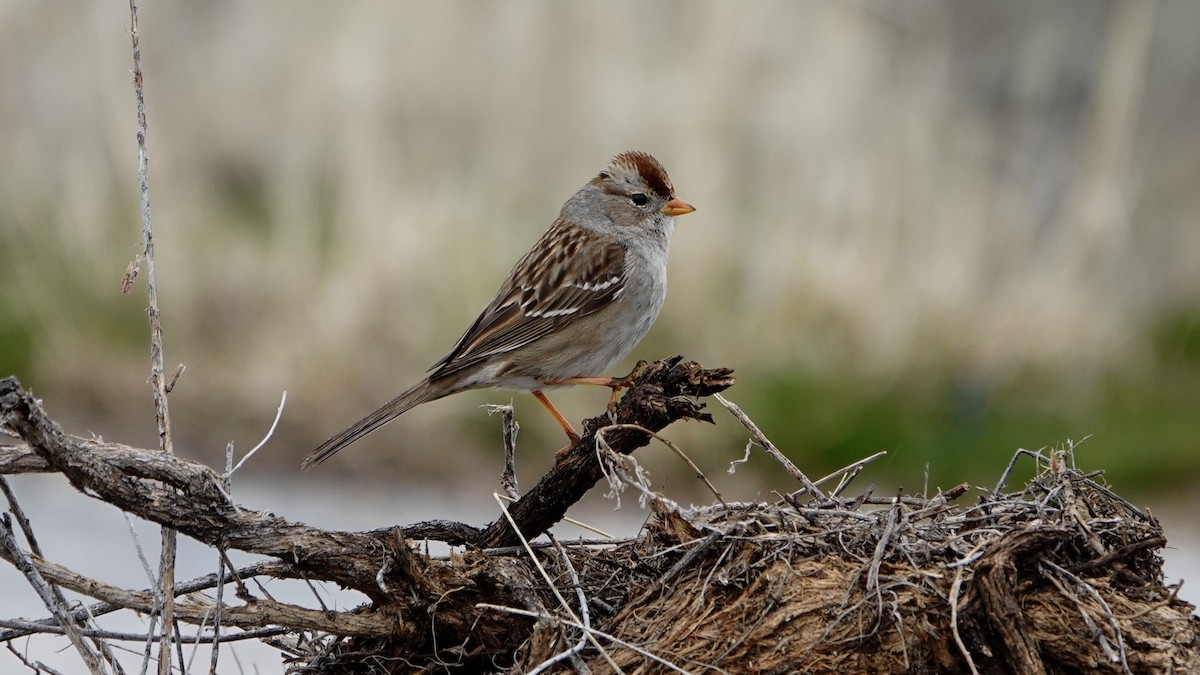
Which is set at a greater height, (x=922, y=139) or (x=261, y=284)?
(x=261, y=284)

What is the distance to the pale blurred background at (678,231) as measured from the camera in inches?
367

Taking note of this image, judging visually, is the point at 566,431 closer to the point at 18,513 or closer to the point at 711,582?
the point at 711,582

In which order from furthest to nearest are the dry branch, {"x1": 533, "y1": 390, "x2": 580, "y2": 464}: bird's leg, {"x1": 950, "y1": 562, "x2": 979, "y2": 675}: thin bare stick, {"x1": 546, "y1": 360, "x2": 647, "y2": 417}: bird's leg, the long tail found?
1. the long tail
2. {"x1": 533, "y1": 390, "x2": 580, "y2": 464}: bird's leg
3. {"x1": 546, "y1": 360, "x2": 647, "y2": 417}: bird's leg
4. the dry branch
5. {"x1": 950, "y1": 562, "x2": 979, "y2": 675}: thin bare stick

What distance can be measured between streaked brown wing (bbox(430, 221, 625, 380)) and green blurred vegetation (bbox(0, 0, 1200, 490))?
9.61ft

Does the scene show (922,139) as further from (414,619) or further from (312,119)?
(414,619)

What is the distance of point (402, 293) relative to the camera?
9.63 m

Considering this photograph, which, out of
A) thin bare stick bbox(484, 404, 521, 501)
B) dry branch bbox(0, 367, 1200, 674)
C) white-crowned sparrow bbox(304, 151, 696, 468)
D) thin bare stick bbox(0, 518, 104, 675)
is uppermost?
white-crowned sparrow bbox(304, 151, 696, 468)

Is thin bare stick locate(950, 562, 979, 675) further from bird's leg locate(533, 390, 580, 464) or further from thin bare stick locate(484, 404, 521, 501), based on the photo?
thin bare stick locate(484, 404, 521, 501)

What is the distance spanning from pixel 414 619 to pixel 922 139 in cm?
797

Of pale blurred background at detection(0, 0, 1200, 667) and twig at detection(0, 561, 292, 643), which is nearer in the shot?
twig at detection(0, 561, 292, 643)

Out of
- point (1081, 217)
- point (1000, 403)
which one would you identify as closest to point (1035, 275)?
point (1081, 217)

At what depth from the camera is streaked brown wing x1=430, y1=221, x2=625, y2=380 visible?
5.45 metres

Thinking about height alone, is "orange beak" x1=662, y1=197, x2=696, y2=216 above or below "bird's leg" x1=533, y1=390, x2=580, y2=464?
above

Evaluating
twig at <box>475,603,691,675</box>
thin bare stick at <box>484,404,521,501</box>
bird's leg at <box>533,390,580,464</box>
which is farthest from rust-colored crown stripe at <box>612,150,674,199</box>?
twig at <box>475,603,691,675</box>
